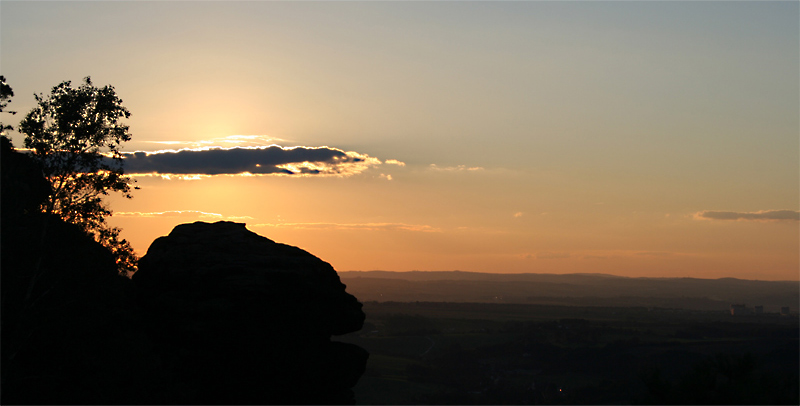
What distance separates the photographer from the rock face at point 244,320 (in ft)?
148

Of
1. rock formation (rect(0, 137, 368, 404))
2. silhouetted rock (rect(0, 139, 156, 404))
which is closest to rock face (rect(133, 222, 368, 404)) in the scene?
rock formation (rect(0, 137, 368, 404))

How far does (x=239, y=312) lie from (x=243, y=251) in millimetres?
5506

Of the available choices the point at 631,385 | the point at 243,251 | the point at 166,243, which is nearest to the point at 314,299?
the point at 243,251

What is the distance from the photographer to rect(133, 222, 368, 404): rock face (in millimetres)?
45062

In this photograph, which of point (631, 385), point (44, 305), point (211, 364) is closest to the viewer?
point (44, 305)

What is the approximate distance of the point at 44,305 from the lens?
40000mm

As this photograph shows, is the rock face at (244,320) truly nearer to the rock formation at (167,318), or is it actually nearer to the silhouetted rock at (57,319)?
the rock formation at (167,318)

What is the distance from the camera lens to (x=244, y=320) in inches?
1807

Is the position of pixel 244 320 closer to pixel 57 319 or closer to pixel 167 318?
pixel 167 318

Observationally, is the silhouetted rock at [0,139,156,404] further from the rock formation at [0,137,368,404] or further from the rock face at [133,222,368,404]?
the rock face at [133,222,368,404]

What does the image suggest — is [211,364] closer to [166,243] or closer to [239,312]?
[239,312]

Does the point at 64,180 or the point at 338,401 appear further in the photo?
the point at 338,401

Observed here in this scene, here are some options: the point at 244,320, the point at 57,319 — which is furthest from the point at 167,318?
the point at 57,319

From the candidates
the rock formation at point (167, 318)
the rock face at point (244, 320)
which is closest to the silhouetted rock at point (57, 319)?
the rock formation at point (167, 318)
